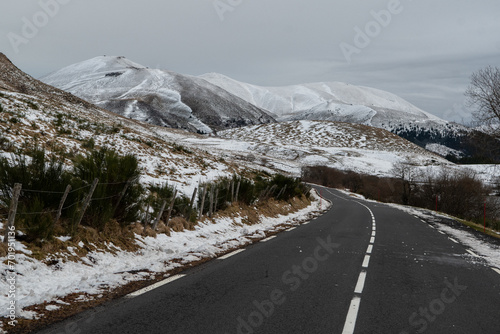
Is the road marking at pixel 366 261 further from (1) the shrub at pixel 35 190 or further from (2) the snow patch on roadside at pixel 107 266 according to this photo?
(1) the shrub at pixel 35 190

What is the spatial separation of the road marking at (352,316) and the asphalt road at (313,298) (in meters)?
0.01

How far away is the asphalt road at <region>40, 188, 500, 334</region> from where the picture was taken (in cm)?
450

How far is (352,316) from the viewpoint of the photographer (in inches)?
194

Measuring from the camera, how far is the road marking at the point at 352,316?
14.7 feet

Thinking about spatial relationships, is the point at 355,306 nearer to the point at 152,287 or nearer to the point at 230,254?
the point at 152,287

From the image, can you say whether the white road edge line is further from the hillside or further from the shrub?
the hillside

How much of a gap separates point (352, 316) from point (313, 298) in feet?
2.62

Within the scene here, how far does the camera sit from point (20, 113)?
22250 mm

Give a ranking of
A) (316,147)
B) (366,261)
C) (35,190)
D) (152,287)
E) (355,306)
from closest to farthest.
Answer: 1. (355,306)
2. (152,287)
3. (35,190)
4. (366,261)
5. (316,147)

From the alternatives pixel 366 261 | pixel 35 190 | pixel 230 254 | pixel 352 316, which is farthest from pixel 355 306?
pixel 35 190

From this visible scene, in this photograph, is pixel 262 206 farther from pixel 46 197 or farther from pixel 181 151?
pixel 181 151

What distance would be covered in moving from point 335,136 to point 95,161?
13834 centimetres

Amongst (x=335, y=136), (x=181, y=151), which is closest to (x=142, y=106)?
(x=335, y=136)

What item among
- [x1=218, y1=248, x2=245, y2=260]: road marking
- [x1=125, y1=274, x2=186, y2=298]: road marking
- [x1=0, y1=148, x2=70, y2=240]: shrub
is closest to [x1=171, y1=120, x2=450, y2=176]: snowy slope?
[x1=218, y1=248, x2=245, y2=260]: road marking
